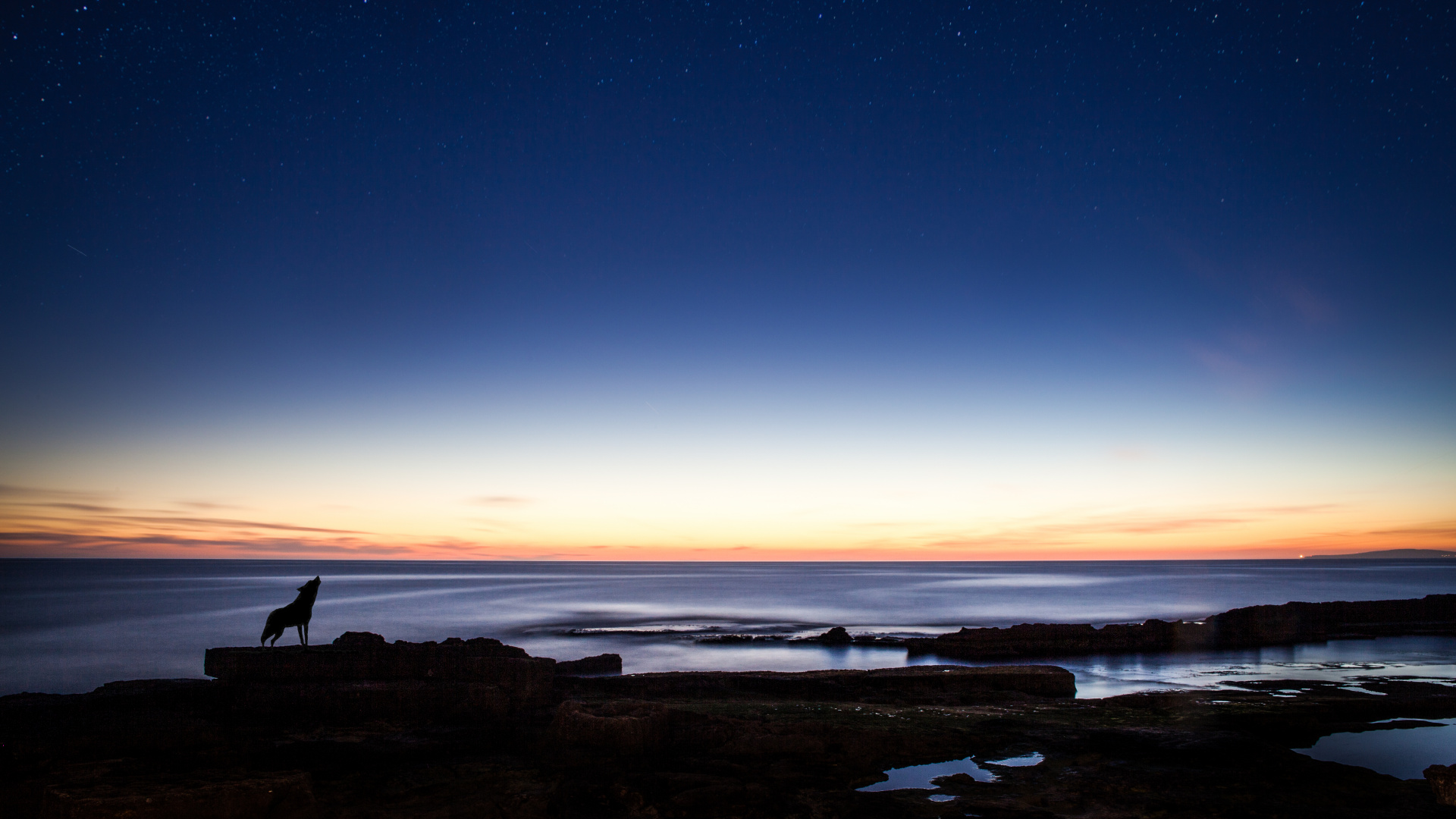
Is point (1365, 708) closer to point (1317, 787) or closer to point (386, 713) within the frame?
point (1317, 787)

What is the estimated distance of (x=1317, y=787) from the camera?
9.09 metres

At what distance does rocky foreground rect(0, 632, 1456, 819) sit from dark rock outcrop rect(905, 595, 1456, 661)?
1102cm

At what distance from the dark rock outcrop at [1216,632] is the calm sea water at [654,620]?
3.87ft

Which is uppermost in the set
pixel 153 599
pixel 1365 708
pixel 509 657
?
pixel 509 657

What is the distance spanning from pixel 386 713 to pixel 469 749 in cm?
230

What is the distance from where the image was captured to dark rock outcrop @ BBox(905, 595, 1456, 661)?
2630 cm

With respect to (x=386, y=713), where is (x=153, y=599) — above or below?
below

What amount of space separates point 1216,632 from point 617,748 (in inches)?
1109

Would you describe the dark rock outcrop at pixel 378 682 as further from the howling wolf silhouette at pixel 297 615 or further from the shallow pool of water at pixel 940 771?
the shallow pool of water at pixel 940 771

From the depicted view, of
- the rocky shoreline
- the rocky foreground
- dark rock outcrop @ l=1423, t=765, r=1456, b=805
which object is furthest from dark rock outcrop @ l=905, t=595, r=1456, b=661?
dark rock outcrop @ l=1423, t=765, r=1456, b=805

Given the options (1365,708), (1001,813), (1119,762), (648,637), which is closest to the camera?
(1001,813)

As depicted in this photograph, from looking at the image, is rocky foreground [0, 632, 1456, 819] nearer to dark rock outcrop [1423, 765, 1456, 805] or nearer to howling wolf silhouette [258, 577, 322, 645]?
dark rock outcrop [1423, 765, 1456, 805]

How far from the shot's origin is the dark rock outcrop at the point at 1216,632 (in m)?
26.3

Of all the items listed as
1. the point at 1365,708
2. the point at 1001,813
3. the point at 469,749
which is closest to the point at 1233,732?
the point at 1365,708
